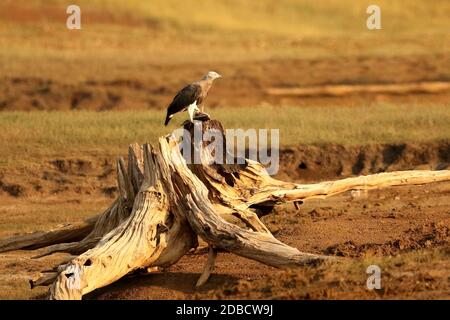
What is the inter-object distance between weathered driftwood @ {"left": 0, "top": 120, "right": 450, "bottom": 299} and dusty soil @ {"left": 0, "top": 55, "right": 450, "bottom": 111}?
35.8 ft

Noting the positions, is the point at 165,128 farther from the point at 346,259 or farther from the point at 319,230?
the point at 346,259

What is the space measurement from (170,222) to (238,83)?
1459cm

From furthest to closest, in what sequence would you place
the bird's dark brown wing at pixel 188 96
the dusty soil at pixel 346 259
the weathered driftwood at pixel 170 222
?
the bird's dark brown wing at pixel 188 96 → the weathered driftwood at pixel 170 222 → the dusty soil at pixel 346 259

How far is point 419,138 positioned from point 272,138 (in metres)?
1.91

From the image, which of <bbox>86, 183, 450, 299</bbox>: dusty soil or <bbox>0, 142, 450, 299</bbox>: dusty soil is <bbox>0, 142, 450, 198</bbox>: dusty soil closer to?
<bbox>0, 142, 450, 299</bbox>: dusty soil

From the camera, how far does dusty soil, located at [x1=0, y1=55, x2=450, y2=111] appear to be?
21.2 m

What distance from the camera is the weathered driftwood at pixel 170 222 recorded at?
848cm

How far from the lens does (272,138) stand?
46.9 feet

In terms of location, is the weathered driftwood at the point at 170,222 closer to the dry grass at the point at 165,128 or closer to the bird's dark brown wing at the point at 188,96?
the bird's dark brown wing at the point at 188,96

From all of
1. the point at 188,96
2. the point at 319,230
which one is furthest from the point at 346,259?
the point at 188,96

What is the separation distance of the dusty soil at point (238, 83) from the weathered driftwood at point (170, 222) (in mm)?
10925

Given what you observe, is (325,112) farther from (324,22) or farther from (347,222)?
(324,22)

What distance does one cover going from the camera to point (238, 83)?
Answer: 23.6m

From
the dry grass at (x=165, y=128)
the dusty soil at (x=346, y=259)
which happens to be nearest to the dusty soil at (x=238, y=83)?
the dry grass at (x=165, y=128)
